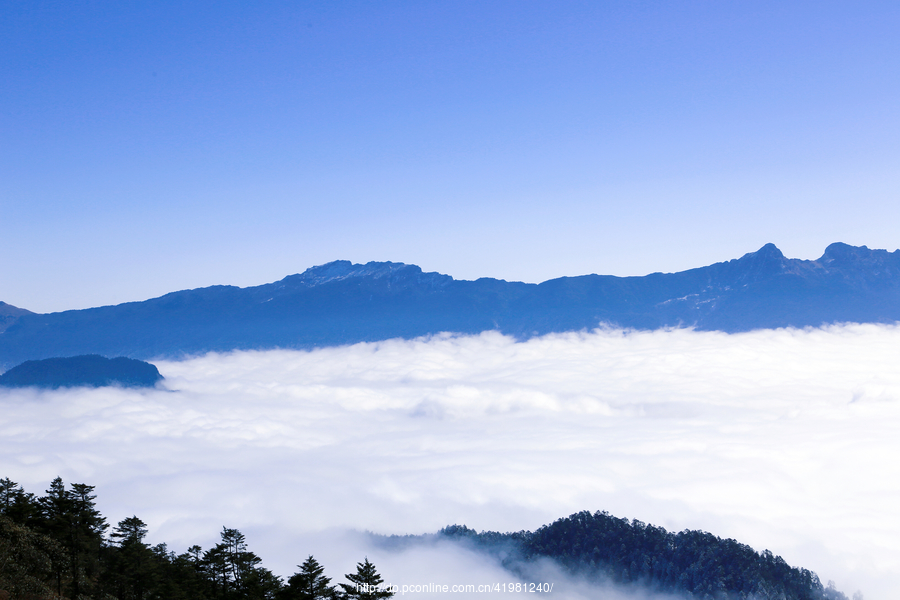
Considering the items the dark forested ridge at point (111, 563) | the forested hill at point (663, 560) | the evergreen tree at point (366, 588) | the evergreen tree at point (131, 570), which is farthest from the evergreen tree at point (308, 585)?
the forested hill at point (663, 560)

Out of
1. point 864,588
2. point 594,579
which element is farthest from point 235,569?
point 864,588

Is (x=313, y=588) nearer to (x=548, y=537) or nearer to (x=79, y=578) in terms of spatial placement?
(x=79, y=578)

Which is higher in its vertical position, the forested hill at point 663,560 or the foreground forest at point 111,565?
the foreground forest at point 111,565

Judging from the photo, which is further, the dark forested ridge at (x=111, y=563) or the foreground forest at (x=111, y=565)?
the dark forested ridge at (x=111, y=563)

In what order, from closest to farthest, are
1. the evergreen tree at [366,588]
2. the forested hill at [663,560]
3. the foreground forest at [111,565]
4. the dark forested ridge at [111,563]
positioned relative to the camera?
the evergreen tree at [366,588] < the foreground forest at [111,565] < the dark forested ridge at [111,563] < the forested hill at [663,560]

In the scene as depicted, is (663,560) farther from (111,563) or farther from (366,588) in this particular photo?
(111,563)

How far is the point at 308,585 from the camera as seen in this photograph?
5338 centimetres

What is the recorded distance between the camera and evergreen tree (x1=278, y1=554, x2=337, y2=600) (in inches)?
2089

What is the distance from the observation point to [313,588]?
174 ft

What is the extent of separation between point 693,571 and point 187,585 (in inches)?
5112

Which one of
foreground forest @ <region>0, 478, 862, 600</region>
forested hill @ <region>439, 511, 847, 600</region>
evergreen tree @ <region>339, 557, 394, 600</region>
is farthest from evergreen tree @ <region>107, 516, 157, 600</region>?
forested hill @ <region>439, 511, 847, 600</region>

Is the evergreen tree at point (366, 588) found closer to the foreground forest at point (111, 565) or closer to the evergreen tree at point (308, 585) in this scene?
the foreground forest at point (111, 565)

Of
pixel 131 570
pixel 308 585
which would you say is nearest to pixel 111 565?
pixel 131 570

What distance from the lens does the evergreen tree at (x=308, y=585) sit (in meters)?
53.1
